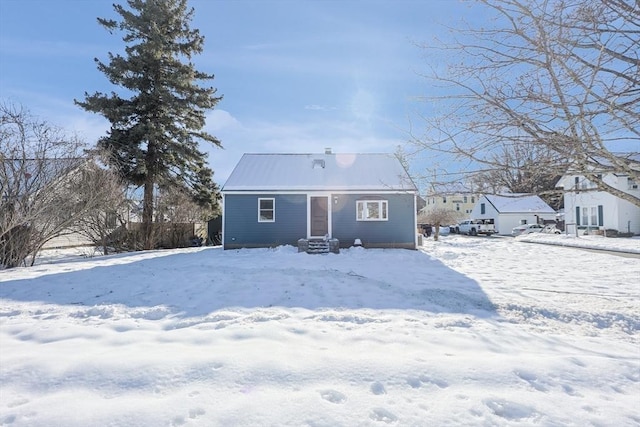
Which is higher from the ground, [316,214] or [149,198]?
[149,198]

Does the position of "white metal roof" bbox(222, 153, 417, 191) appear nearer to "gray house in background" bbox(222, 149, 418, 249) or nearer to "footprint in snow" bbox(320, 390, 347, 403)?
"gray house in background" bbox(222, 149, 418, 249)

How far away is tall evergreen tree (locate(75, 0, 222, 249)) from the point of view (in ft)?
52.1

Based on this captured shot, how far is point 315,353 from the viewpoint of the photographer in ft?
10.4

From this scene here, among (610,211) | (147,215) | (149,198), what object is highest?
(149,198)

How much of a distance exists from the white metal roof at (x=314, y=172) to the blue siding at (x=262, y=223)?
50 centimetres

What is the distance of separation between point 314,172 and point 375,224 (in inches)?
158

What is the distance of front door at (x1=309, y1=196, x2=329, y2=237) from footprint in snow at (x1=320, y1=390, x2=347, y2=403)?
12928 millimetres

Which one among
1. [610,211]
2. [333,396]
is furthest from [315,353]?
[610,211]

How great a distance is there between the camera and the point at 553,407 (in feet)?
7.78

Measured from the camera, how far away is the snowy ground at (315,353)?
227 centimetres

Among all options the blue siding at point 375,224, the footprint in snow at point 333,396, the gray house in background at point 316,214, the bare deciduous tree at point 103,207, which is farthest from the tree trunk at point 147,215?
the footprint in snow at point 333,396

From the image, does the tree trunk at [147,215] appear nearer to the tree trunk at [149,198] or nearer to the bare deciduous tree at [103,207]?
the tree trunk at [149,198]

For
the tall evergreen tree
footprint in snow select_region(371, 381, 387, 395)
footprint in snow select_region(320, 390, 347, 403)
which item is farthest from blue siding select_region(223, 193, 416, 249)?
footprint in snow select_region(320, 390, 347, 403)

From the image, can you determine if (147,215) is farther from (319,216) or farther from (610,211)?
(610,211)
